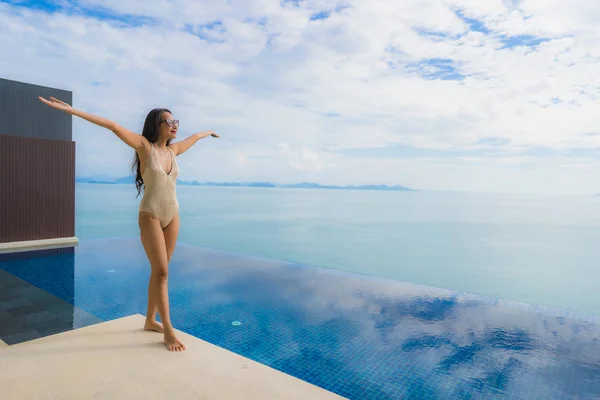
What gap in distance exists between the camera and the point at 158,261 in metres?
2.38

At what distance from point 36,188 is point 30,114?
135 cm

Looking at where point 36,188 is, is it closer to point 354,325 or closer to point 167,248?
point 167,248

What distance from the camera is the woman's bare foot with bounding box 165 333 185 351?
2.38m

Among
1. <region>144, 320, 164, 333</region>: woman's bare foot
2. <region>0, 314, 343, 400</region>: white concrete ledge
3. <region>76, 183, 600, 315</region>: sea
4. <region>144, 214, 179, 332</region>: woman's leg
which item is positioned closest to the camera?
<region>0, 314, 343, 400</region>: white concrete ledge

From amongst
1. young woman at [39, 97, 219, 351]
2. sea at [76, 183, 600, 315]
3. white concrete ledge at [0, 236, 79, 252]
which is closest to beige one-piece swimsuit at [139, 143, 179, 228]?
young woman at [39, 97, 219, 351]

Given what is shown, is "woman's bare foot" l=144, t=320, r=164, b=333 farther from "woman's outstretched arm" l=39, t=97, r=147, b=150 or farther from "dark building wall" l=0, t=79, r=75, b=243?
"dark building wall" l=0, t=79, r=75, b=243

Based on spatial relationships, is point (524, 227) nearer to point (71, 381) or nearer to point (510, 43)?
point (510, 43)

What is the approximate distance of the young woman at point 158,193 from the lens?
92.0 inches

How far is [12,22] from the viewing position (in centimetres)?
921

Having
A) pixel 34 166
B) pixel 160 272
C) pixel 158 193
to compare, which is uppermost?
pixel 34 166

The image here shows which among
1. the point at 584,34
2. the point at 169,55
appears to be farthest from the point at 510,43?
the point at 169,55

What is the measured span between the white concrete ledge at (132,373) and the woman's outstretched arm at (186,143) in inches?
49.2

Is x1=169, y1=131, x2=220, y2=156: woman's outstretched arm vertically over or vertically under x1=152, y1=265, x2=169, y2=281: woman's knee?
over

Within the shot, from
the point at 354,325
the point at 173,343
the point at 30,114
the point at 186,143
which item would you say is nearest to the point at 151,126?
the point at 186,143
